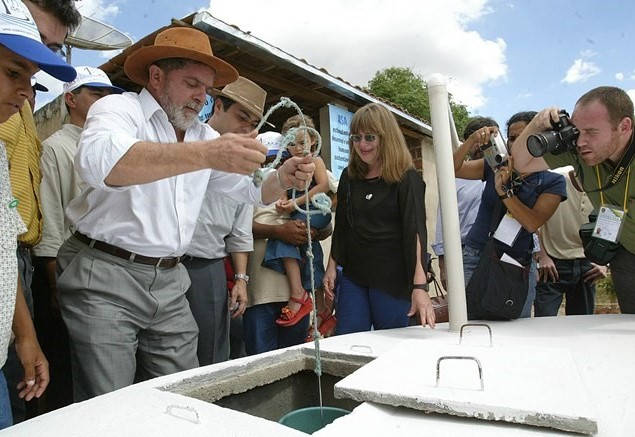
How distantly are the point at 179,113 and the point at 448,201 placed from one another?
1.20m

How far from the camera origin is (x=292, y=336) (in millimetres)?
2758

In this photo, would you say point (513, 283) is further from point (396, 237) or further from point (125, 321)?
point (125, 321)

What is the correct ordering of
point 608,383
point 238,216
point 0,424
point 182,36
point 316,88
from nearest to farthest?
1. point 608,383
2. point 0,424
3. point 182,36
4. point 238,216
5. point 316,88

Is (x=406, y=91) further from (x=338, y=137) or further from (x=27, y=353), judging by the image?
(x=27, y=353)

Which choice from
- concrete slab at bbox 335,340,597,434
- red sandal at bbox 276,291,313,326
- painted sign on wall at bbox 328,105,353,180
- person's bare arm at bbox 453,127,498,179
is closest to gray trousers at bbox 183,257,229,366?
red sandal at bbox 276,291,313,326

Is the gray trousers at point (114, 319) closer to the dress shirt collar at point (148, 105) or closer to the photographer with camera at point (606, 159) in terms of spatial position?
the dress shirt collar at point (148, 105)

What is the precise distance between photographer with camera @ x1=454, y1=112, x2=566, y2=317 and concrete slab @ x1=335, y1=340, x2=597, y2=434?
0.78m

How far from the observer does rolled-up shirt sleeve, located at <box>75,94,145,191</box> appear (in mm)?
1384

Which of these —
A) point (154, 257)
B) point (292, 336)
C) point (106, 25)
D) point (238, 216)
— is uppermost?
point (106, 25)

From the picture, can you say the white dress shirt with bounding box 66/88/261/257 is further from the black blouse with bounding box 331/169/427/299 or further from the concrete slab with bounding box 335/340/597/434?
the concrete slab with bounding box 335/340/597/434

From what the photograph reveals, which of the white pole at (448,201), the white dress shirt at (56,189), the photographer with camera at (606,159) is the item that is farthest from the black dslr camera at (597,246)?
the white dress shirt at (56,189)

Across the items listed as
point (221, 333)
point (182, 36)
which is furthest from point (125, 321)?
point (182, 36)

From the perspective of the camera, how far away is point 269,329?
9.02 ft

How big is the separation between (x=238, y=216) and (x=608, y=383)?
2081 mm
